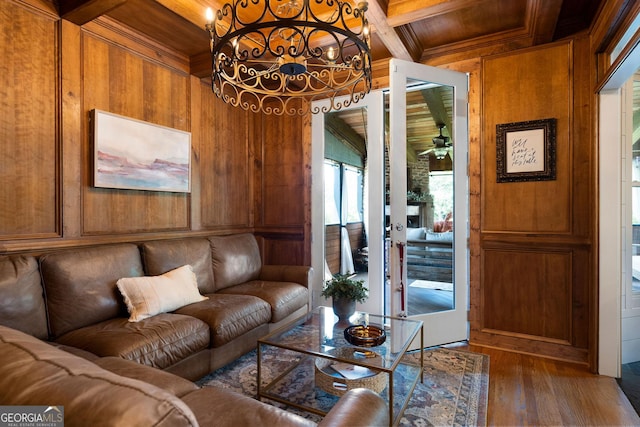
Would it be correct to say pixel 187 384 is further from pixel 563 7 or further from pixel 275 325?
Result: pixel 563 7

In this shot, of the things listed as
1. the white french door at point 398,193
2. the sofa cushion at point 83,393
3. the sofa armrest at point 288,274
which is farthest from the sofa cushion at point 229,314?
the sofa cushion at point 83,393

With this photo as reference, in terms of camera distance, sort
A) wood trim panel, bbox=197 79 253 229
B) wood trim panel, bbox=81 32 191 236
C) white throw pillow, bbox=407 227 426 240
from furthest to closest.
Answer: wood trim panel, bbox=197 79 253 229 < white throw pillow, bbox=407 227 426 240 < wood trim panel, bbox=81 32 191 236

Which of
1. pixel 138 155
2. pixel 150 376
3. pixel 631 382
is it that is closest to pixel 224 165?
pixel 138 155

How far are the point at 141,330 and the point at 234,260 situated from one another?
1361 millimetres

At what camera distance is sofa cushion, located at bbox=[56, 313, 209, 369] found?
1.78 meters

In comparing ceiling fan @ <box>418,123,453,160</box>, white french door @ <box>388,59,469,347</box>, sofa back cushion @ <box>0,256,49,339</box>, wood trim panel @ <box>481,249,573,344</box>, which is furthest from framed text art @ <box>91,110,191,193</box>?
wood trim panel @ <box>481,249,573,344</box>

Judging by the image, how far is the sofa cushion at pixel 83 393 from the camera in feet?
1.90

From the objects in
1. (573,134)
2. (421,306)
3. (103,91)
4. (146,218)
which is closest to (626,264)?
(573,134)

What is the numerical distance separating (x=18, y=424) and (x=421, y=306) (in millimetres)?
2787

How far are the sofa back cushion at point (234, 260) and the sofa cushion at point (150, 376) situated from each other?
1521 millimetres

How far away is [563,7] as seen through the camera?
2.51 meters

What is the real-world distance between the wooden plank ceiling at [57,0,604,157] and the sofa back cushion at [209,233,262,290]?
1.66 m

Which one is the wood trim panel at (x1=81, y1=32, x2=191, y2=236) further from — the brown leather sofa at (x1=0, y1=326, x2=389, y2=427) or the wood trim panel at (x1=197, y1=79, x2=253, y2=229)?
the brown leather sofa at (x1=0, y1=326, x2=389, y2=427)

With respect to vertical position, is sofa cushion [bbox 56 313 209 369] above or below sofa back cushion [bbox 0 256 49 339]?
below
